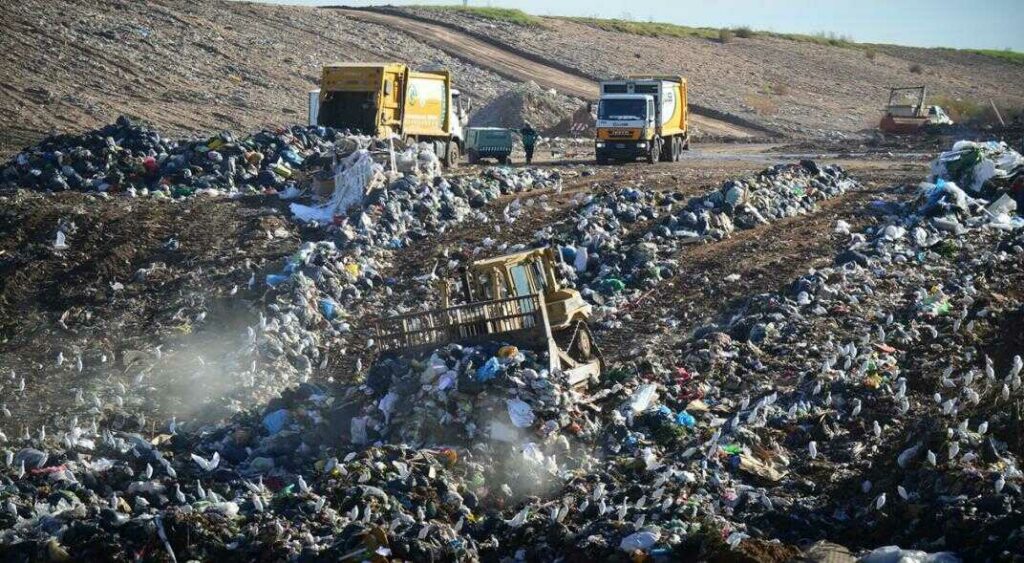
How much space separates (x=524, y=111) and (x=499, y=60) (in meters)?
8.77

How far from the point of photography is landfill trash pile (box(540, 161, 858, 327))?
14.3m

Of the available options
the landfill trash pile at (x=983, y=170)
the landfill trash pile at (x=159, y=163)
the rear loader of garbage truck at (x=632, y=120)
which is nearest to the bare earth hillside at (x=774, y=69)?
the rear loader of garbage truck at (x=632, y=120)

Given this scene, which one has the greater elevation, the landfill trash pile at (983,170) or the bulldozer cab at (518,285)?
the landfill trash pile at (983,170)

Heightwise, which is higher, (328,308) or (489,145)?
(489,145)

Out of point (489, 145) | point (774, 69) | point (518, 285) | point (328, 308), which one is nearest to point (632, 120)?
point (489, 145)

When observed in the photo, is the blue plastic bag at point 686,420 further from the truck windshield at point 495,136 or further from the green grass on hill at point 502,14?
the green grass on hill at point 502,14

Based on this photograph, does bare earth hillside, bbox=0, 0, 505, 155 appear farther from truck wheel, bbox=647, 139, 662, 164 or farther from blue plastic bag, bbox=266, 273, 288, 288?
blue plastic bag, bbox=266, 273, 288, 288

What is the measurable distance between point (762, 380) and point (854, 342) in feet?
4.74

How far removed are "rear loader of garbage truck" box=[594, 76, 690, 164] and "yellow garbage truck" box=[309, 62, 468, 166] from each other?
3965mm

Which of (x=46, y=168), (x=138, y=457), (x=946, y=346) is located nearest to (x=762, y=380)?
(x=946, y=346)

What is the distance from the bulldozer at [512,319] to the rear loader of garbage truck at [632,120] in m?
15.0

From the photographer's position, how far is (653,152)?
995 inches

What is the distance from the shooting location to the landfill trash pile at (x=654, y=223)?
46.8ft

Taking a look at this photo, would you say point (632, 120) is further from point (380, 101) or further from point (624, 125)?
point (380, 101)
